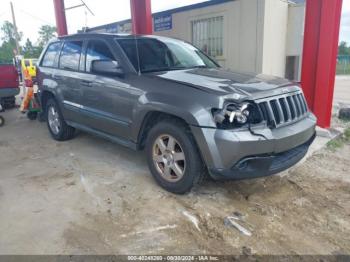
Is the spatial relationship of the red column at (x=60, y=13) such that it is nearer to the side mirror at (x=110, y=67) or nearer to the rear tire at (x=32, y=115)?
the rear tire at (x=32, y=115)

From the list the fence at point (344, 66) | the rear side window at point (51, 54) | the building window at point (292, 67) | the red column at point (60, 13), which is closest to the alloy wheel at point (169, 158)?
the rear side window at point (51, 54)

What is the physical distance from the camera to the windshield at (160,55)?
13.3 ft

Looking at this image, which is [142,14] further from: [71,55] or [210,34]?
[71,55]

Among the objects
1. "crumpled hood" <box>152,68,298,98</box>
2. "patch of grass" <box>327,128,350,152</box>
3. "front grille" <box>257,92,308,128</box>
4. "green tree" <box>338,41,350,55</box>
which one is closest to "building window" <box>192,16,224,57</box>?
"patch of grass" <box>327,128,350,152</box>

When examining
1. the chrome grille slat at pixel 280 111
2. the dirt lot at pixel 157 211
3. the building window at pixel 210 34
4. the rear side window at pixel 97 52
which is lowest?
the dirt lot at pixel 157 211

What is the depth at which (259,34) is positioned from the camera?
26.7 feet

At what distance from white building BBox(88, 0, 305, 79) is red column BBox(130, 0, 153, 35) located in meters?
2.38

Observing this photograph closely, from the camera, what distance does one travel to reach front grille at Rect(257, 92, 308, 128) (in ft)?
10.3

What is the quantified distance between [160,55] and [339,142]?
356 centimetres

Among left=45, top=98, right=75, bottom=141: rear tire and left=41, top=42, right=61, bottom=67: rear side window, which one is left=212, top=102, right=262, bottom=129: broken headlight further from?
left=41, top=42, right=61, bottom=67: rear side window

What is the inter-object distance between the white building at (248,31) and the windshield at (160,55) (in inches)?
159

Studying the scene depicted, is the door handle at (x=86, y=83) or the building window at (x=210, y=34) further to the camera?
the building window at (x=210, y=34)

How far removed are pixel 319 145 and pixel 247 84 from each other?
2649 mm

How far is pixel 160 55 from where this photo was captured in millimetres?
4289
